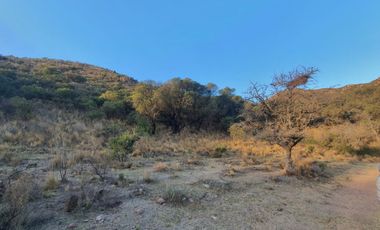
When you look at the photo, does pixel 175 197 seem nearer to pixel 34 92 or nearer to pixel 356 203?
pixel 356 203

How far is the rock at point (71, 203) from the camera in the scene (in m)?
4.23

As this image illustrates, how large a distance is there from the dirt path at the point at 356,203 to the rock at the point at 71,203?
5.20m

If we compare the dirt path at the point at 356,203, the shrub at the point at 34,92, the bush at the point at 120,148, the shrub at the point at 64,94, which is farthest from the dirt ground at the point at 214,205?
the shrub at the point at 64,94

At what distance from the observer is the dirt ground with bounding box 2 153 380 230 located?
4086 millimetres

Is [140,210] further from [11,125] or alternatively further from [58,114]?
[58,114]

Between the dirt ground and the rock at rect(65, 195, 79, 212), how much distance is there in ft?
0.30

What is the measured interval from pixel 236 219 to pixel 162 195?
1.74 m

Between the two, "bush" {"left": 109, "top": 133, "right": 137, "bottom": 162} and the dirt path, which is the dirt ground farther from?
"bush" {"left": 109, "top": 133, "right": 137, "bottom": 162}

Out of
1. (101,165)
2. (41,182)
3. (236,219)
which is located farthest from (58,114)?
(236,219)

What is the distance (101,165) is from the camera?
824 cm

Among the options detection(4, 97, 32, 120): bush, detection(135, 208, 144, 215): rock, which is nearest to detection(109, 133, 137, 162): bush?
detection(135, 208, 144, 215): rock

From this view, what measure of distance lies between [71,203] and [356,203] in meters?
7.29

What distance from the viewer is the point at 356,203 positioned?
652cm

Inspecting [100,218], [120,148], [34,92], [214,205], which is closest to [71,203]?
[100,218]
